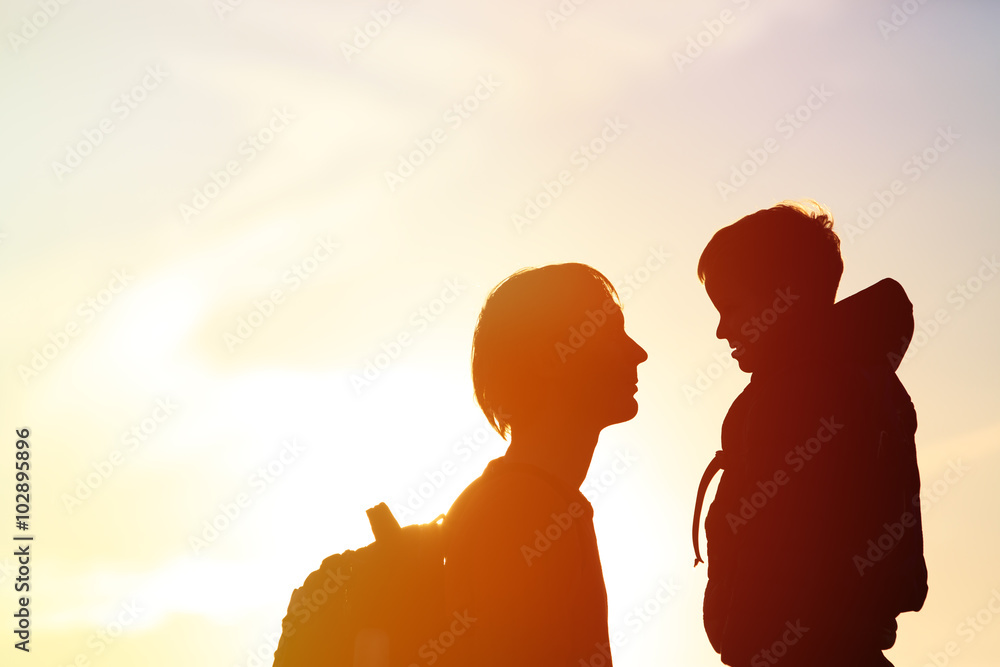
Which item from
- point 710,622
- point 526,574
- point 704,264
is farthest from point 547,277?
point 710,622

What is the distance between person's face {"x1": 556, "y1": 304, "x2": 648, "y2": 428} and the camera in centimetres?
533

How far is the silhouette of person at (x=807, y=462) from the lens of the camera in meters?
4.95

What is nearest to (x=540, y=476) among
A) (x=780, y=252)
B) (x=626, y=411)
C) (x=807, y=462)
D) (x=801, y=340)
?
(x=626, y=411)

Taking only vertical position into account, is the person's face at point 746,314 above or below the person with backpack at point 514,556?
above

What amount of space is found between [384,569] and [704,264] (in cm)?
261

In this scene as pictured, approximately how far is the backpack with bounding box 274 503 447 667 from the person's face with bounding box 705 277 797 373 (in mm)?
2172

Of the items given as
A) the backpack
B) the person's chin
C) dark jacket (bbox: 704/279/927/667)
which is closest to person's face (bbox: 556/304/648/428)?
the person's chin

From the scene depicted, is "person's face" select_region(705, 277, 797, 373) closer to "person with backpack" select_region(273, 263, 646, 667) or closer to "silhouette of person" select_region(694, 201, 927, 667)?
"silhouette of person" select_region(694, 201, 927, 667)

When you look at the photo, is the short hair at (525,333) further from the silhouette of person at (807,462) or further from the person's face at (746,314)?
the silhouette of person at (807,462)

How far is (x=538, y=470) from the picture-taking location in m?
5.07

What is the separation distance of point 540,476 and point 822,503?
5.15ft

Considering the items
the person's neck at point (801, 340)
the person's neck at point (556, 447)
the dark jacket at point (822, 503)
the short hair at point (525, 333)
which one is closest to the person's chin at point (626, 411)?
the person's neck at point (556, 447)

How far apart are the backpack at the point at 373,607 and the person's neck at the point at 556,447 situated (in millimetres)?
719

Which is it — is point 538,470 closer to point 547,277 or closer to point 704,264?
point 547,277
